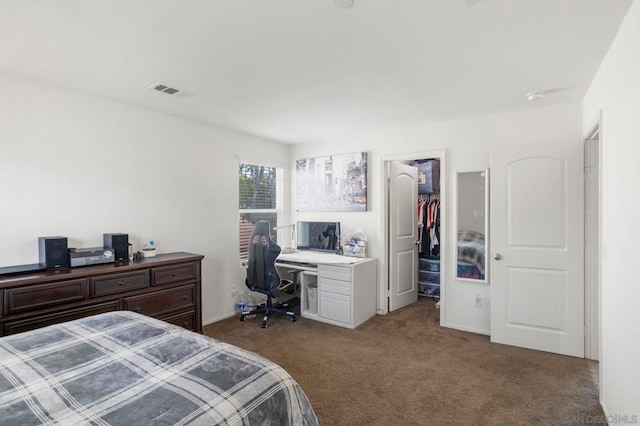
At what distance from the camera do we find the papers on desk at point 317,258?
157 inches

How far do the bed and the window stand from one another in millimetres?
2594

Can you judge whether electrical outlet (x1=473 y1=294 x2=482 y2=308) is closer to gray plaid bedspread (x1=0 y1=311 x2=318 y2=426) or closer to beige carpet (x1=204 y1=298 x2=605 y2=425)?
beige carpet (x1=204 y1=298 x2=605 y2=425)

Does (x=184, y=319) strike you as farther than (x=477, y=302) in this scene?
No

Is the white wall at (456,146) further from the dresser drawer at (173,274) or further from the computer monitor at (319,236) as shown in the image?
the dresser drawer at (173,274)

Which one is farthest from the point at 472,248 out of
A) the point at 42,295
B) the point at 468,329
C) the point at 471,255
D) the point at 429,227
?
the point at 42,295

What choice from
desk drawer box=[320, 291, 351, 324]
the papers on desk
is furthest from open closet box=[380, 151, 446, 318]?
desk drawer box=[320, 291, 351, 324]

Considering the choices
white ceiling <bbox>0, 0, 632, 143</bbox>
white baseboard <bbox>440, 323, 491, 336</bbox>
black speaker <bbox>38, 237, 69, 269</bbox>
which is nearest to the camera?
white ceiling <bbox>0, 0, 632, 143</bbox>

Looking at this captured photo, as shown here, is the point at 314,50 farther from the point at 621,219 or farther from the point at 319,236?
the point at 319,236

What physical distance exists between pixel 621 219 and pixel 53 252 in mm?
3780

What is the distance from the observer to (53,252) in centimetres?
253

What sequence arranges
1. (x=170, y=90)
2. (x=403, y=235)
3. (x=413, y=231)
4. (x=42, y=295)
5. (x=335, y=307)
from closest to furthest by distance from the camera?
(x=42, y=295)
(x=170, y=90)
(x=335, y=307)
(x=403, y=235)
(x=413, y=231)

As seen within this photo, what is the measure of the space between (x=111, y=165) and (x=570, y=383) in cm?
432

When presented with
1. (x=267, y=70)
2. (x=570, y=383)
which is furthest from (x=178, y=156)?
(x=570, y=383)

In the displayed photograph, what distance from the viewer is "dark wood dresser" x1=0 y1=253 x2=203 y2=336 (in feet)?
7.16
